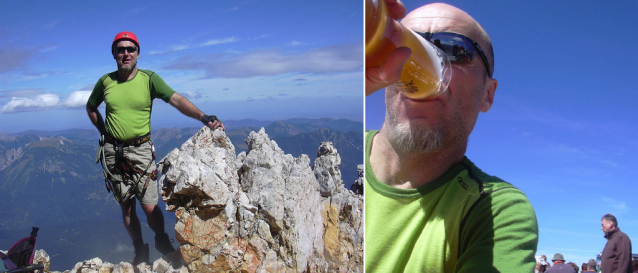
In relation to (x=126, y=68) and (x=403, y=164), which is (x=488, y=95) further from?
(x=126, y=68)

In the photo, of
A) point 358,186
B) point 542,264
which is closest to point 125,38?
point 358,186

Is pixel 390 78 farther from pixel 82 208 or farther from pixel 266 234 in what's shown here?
pixel 82 208

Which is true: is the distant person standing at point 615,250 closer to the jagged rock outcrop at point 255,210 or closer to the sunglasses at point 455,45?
the jagged rock outcrop at point 255,210

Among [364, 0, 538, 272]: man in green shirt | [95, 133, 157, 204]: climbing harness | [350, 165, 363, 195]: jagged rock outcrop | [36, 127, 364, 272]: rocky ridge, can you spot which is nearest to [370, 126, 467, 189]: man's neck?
[364, 0, 538, 272]: man in green shirt

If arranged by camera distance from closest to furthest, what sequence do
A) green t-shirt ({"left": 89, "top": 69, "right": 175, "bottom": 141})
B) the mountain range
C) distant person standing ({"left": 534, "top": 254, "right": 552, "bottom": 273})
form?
green t-shirt ({"left": 89, "top": 69, "right": 175, "bottom": 141})
distant person standing ({"left": 534, "top": 254, "right": 552, "bottom": 273})
the mountain range

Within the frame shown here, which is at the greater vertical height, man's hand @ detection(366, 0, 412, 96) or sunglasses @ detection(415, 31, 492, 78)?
sunglasses @ detection(415, 31, 492, 78)

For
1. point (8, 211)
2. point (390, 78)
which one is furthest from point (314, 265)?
point (8, 211)

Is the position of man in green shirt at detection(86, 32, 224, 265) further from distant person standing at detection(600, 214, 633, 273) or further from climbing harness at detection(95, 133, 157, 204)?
distant person standing at detection(600, 214, 633, 273)
